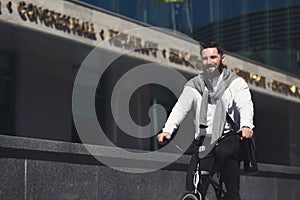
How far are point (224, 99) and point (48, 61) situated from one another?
17641 millimetres

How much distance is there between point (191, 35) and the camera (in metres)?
26.0

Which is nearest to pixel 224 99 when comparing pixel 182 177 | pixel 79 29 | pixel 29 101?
pixel 182 177

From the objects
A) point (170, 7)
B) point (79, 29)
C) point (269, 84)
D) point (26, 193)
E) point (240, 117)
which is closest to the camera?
point (240, 117)

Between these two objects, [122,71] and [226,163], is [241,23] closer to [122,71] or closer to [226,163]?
[122,71]

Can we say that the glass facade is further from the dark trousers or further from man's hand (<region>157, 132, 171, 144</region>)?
man's hand (<region>157, 132, 171, 144</region>)

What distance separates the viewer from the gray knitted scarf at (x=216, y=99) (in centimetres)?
663

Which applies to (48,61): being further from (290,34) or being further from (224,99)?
(224,99)

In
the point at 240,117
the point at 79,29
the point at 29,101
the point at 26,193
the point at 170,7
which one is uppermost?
the point at 170,7

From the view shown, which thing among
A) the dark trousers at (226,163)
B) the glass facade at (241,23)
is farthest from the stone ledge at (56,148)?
the glass facade at (241,23)

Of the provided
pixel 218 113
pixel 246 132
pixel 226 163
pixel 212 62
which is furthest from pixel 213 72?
pixel 226 163

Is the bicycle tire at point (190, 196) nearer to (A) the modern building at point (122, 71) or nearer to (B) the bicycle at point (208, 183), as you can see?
(B) the bicycle at point (208, 183)

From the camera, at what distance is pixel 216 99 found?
668 cm

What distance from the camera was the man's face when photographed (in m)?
6.64

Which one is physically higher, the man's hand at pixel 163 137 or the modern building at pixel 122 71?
the modern building at pixel 122 71
